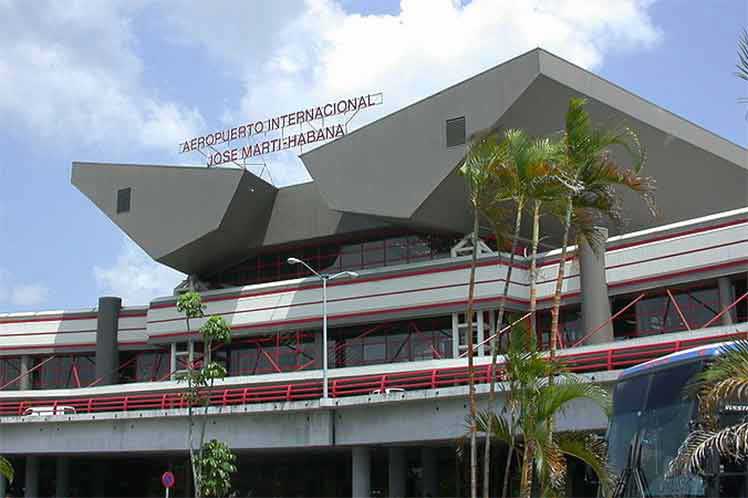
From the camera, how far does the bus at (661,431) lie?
14.6 metres

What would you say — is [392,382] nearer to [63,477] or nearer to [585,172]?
[585,172]

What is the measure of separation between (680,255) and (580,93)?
856cm

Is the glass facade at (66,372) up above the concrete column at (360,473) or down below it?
above

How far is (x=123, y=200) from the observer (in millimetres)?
60531

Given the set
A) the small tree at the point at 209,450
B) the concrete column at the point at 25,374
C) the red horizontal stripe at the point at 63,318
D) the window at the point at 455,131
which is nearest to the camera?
the small tree at the point at 209,450

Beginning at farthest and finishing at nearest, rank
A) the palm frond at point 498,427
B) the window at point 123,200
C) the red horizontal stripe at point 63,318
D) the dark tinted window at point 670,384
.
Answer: the red horizontal stripe at point 63,318 < the window at point 123,200 < the palm frond at point 498,427 < the dark tinted window at point 670,384

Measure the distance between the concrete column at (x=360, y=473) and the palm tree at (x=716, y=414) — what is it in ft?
91.7

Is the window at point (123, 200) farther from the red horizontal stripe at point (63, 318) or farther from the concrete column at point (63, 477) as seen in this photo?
the concrete column at point (63, 477)

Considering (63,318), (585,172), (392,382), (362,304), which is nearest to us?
(585,172)

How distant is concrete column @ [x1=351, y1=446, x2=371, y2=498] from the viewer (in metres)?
41.5

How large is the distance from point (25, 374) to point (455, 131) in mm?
35933

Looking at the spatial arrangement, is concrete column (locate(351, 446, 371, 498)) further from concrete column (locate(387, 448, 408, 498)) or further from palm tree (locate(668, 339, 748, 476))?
palm tree (locate(668, 339, 748, 476))

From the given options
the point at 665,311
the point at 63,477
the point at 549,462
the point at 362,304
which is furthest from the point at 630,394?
the point at 63,477

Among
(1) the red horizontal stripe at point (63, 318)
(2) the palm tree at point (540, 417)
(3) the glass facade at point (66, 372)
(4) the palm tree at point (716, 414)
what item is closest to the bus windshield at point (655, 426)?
(4) the palm tree at point (716, 414)
